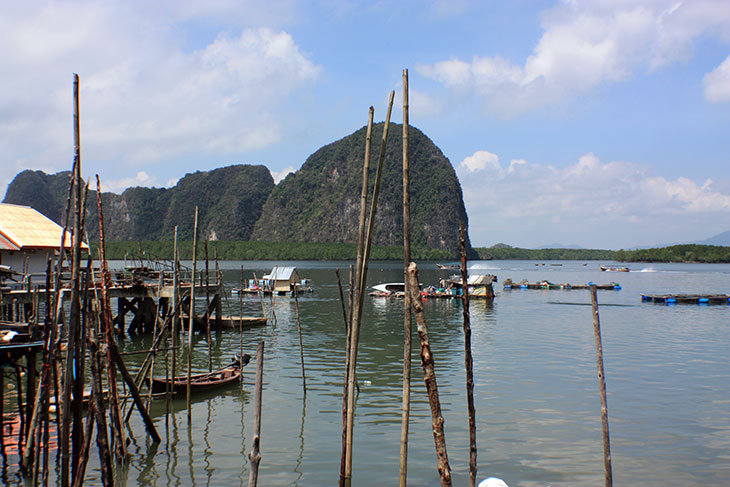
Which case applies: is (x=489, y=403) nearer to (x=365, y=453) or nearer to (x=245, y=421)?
(x=365, y=453)

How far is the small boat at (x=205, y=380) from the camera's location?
15102mm

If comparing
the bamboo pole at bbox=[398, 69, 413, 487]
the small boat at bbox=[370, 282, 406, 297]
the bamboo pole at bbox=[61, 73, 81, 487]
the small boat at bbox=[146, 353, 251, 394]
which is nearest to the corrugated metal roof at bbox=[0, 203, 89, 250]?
the small boat at bbox=[146, 353, 251, 394]

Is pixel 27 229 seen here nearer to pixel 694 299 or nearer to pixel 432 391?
pixel 432 391

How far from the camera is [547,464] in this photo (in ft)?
36.9

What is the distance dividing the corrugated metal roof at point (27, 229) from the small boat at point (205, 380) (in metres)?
9.63

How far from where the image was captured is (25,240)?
2330cm

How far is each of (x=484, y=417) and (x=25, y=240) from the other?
19.9 metres

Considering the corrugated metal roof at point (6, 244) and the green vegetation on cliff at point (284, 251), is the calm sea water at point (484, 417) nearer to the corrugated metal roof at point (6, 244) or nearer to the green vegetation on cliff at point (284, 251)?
the corrugated metal roof at point (6, 244)

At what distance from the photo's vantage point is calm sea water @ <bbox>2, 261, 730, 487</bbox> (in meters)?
10.9

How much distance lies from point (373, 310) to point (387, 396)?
26.5m

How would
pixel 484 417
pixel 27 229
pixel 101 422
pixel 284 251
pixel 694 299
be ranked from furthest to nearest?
1. pixel 284 251
2. pixel 694 299
3. pixel 27 229
4. pixel 484 417
5. pixel 101 422

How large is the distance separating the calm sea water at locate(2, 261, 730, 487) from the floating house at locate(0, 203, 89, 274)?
5.52 m

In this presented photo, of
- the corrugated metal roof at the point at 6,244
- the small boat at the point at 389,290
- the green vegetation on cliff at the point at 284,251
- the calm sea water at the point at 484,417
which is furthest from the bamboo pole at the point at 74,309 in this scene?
the green vegetation on cliff at the point at 284,251

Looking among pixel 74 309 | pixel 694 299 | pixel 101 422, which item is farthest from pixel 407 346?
pixel 694 299
